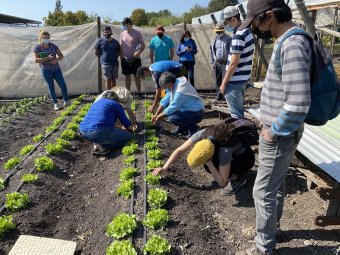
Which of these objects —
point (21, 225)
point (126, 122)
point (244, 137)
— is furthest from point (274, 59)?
point (126, 122)

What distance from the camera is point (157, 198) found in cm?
411

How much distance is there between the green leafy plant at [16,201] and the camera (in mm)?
4121

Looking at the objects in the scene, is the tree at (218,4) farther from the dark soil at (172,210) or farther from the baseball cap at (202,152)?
the baseball cap at (202,152)

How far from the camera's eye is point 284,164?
2748mm

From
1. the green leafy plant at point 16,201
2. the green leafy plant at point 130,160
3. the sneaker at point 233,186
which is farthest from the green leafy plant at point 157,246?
the green leafy plant at point 130,160

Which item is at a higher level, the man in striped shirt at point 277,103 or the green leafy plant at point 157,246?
the man in striped shirt at point 277,103

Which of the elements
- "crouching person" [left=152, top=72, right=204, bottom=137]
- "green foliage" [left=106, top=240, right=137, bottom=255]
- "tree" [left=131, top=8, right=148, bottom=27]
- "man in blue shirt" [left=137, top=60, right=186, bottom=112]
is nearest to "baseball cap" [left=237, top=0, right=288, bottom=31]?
"green foliage" [left=106, top=240, right=137, bottom=255]

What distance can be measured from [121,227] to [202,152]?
3.98 ft

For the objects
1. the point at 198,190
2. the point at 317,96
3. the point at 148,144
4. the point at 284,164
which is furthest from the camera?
the point at 148,144

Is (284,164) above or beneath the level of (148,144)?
above

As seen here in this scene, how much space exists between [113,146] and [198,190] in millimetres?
1973

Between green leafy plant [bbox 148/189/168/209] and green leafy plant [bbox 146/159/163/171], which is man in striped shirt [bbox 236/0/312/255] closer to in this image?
green leafy plant [bbox 148/189/168/209]

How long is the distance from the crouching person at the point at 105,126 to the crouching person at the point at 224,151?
179cm

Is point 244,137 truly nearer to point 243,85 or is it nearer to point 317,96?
point 243,85
